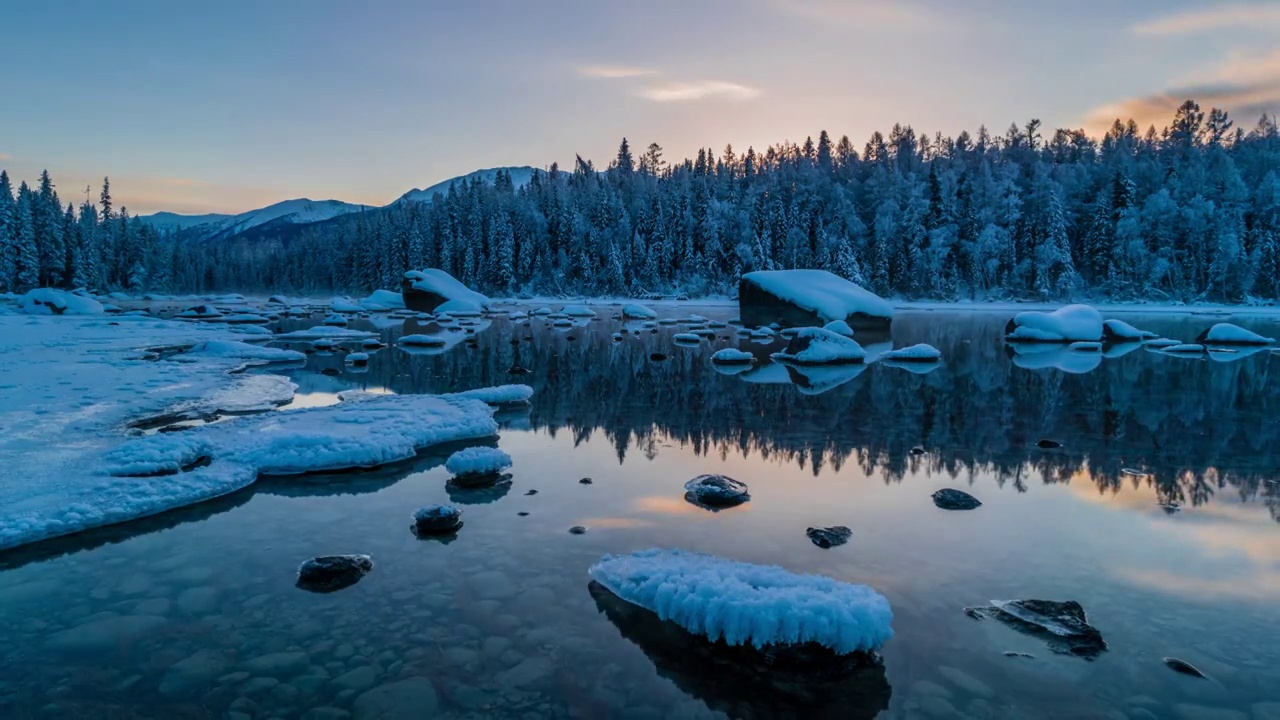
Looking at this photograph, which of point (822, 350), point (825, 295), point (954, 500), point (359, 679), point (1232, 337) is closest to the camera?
point (359, 679)

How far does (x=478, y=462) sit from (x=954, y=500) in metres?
5.34

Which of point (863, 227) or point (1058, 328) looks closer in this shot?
point (1058, 328)

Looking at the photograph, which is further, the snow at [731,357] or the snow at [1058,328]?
the snow at [1058,328]

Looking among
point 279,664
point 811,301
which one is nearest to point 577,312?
point 811,301

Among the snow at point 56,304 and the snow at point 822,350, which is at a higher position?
the snow at point 56,304

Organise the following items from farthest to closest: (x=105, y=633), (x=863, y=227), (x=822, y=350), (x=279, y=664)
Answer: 1. (x=863, y=227)
2. (x=822, y=350)
3. (x=105, y=633)
4. (x=279, y=664)

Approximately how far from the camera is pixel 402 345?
24672mm

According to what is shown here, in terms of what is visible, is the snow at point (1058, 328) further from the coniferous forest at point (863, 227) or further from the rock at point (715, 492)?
the coniferous forest at point (863, 227)

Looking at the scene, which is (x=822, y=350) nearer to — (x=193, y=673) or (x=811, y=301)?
(x=811, y=301)

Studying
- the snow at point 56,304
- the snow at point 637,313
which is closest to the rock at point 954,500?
the snow at point 637,313

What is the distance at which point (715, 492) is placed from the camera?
7102 mm

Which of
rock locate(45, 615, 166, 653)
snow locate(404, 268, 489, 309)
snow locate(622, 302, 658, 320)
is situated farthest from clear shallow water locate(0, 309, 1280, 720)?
snow locate(404, 268, 489, 309)

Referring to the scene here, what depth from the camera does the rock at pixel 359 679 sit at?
3.77m

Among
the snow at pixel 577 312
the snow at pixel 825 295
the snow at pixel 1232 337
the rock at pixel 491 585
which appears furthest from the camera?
the snow at pixel 577 312
